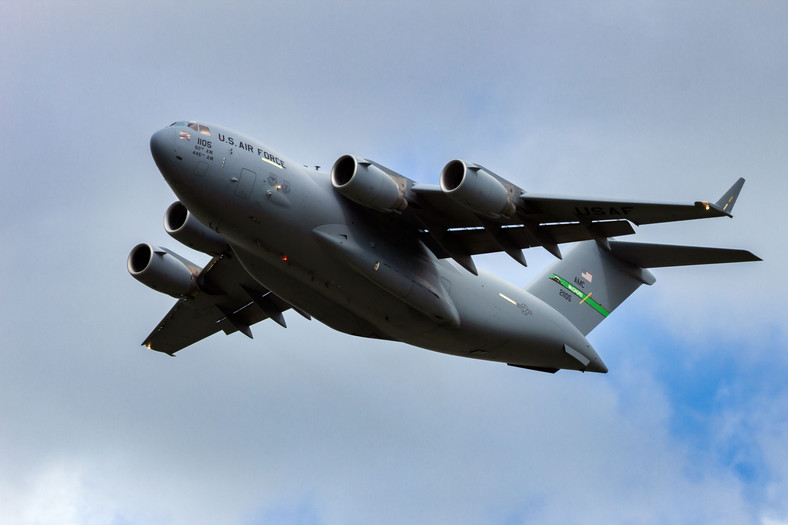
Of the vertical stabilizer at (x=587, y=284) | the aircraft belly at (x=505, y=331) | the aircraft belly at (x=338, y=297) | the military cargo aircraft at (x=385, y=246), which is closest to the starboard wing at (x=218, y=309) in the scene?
the military cargo aircraft at (x=385, y=246)

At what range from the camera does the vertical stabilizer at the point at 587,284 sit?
17.7 meters

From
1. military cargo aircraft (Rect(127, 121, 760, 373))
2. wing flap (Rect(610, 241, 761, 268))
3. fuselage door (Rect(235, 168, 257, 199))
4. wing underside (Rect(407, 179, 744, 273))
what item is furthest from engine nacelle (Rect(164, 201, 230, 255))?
wing flap (Rect(610, 241, 761, 268))

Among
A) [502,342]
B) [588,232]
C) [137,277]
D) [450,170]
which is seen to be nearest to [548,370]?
[502,342]

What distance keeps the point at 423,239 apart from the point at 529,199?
1850 mm

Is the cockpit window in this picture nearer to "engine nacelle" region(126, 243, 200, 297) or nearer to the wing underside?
the wing underside

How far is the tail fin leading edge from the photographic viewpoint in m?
17.5

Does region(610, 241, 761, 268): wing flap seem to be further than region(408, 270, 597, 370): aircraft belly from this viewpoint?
No

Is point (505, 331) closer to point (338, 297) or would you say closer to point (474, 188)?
point (338, 297)

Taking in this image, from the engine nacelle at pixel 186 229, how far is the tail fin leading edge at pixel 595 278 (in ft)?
17.9

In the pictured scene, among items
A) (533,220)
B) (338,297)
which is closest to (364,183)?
(338,297)

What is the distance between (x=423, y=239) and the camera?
49.6 feet

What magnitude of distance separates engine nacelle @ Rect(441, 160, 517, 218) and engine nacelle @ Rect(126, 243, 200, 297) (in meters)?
5.26

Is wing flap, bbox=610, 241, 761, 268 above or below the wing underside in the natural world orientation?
above

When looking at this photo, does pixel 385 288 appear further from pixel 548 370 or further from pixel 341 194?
pixel 548 370
